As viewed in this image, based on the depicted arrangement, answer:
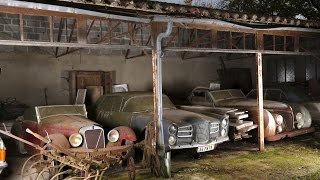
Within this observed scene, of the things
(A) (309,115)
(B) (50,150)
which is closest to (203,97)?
(A) (309,115)

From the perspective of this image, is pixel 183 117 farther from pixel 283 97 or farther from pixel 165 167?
pixel 283 97

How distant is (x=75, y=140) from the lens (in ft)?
22.5

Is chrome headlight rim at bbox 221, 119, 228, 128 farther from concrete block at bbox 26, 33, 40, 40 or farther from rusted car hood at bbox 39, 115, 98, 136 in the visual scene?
concrete block at bbox 26, 33, 40, 40

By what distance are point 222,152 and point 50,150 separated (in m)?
5.15

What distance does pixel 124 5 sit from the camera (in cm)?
640

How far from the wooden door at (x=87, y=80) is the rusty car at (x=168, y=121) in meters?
3.72

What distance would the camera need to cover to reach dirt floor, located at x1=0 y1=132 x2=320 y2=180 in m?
7.39

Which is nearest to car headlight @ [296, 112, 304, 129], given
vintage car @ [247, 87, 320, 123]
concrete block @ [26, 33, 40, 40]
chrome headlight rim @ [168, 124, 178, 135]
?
vintage car @ [247, 87, 320, 123]

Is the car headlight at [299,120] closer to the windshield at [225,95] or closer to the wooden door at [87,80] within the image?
the windshield at [225,95]

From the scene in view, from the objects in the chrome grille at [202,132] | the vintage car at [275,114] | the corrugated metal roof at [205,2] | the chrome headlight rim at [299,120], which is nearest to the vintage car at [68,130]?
the chrome grille at [202,132]

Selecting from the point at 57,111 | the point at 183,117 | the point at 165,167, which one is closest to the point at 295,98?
the point at 183,117

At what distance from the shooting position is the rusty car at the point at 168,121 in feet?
25.8

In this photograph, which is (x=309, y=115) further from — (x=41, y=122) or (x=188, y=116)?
(x=41, y=122)

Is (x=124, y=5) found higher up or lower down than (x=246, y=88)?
higher up
